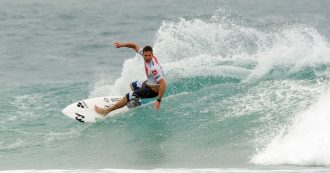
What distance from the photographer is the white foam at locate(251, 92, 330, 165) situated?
459 inches

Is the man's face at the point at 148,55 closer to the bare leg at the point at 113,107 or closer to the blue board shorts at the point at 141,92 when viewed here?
the blue board shorts at the point at 141,92

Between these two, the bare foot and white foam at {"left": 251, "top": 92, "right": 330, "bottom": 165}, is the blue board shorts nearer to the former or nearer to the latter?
the bare foot

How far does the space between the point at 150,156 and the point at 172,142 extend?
75cm

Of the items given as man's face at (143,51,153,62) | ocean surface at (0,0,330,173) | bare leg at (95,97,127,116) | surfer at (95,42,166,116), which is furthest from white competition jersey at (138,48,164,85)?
ocean surface at (0,0,330,173)

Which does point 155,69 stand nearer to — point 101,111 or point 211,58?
point 101,111

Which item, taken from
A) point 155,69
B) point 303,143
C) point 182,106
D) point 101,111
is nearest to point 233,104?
point 182,106

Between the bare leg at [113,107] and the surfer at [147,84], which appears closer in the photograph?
the surfer at [147,84]

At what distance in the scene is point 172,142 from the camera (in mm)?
13359

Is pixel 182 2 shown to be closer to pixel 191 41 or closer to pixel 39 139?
pixel 191 41

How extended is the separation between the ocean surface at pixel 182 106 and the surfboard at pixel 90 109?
0.55 feet

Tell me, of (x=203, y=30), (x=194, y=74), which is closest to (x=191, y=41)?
(x=203, y=30)

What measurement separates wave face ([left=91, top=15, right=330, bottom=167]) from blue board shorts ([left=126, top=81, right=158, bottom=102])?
0.52m

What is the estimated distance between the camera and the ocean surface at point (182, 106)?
12.2 metres

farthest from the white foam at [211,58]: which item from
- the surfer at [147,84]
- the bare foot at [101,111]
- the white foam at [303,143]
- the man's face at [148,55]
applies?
the white foam at [303,143]
